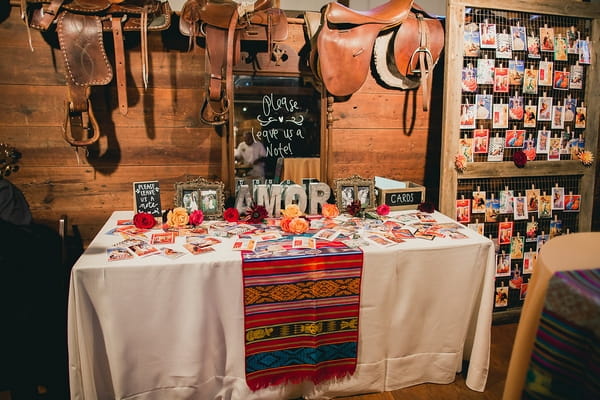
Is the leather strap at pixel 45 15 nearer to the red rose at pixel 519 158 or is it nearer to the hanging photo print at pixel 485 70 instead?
the hanging photo print at pixel 485 70

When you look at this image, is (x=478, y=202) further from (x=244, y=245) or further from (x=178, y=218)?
(x=178, y=218)

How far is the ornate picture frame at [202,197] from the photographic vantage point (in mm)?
2391

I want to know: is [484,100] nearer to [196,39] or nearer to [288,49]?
[288,49]

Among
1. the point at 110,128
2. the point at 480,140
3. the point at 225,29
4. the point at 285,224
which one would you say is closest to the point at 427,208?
the point at 480,140

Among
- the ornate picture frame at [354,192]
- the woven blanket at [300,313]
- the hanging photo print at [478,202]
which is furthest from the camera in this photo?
the hanging photo print at [478,202]

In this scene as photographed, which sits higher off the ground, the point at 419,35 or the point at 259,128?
the point at 419,35

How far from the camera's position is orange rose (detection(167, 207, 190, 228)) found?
2252mm

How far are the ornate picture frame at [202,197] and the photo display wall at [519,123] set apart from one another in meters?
1.63

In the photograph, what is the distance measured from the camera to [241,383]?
6.43 feet

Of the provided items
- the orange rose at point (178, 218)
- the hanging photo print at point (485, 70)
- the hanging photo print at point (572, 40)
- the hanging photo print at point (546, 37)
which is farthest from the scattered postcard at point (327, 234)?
the hanging photo print at point (572, 40)

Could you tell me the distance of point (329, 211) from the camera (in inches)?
97.7

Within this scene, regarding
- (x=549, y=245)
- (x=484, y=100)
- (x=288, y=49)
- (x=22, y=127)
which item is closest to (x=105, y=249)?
(x=22, y=127)

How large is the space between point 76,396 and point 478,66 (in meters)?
2.91

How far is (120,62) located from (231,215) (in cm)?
109
